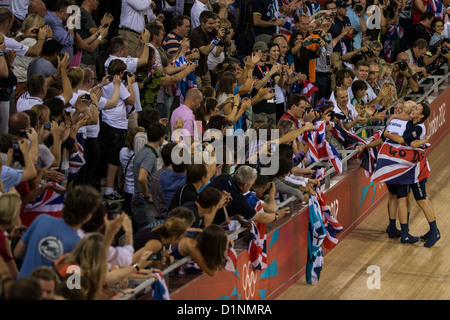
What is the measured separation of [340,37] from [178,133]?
582 centimetres

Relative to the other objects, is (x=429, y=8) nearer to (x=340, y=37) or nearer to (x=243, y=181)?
(x=340, y=37)

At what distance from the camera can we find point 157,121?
862 centimetres

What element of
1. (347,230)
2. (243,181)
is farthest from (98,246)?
(347,230)

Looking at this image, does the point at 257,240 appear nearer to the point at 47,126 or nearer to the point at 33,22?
the point at 47,126

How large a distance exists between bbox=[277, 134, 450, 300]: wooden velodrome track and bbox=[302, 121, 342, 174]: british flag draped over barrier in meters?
1.10

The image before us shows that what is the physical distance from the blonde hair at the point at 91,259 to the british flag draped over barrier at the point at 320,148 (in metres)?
5.28

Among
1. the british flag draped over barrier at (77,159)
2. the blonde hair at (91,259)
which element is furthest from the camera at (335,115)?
the blonde hair at (91,259)

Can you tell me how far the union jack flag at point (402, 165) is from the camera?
1053cm

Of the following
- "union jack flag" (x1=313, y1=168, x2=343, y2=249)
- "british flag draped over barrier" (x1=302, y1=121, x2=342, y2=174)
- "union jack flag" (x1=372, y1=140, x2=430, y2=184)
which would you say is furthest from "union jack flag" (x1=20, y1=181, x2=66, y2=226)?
"union jack flag" (x1=372, y1=140, x2=430, y2=184)

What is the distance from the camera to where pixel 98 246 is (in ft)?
17.7

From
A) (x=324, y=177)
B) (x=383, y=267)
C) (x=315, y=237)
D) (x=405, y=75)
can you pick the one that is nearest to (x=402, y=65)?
(x=405, y=75)

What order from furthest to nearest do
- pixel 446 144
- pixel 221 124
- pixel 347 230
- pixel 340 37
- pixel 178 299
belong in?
pixel 446 144 < pixel 340 37 < pixel 347 230 < pixel 221 124 < pixel 178 299

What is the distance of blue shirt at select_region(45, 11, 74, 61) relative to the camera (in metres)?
9.60

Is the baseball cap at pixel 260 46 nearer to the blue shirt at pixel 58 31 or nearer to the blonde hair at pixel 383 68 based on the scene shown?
the blonde hair at pixel 383 68
